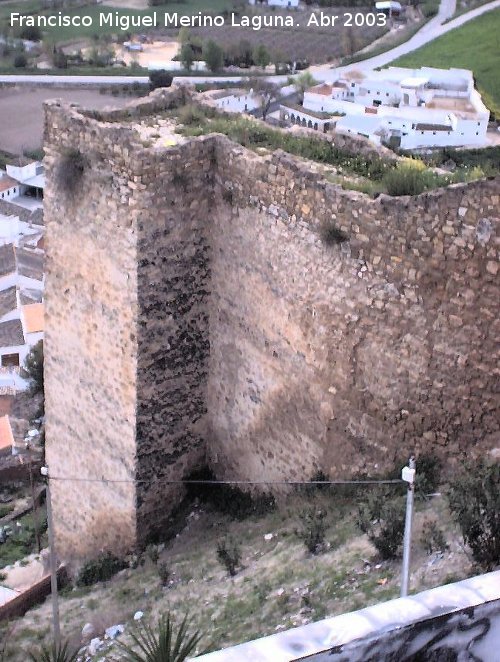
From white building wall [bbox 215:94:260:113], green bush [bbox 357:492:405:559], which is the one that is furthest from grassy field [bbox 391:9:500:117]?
green bush [bbox 357:492:405:559]

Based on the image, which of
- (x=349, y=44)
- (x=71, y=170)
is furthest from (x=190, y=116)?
(x=349, y=44)

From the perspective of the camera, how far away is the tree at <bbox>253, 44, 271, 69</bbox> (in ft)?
181

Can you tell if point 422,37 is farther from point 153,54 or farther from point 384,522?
point 384,522

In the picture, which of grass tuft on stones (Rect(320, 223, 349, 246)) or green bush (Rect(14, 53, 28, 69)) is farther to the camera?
green bush (Rect(14, 53, 28, 69))

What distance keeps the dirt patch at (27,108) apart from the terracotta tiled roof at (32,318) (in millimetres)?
21863

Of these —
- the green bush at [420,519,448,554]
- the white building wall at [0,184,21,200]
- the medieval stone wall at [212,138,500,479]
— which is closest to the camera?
the green bush at [420,519,448,554]

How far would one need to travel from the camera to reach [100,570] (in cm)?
862

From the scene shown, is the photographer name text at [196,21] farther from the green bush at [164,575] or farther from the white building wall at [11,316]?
the green bush at [164,575]

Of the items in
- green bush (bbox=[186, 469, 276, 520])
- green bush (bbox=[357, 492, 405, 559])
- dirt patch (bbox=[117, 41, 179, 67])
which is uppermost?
dirt patch (bbox=[117, 41, 179, 67])

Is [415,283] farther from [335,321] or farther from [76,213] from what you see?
[76,213]

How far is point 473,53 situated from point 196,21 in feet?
71.5

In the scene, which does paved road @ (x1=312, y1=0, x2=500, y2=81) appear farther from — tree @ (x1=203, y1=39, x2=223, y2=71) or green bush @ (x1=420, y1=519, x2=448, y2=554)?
green bush @ (x1=420, y1=519, x2=448, y2=554)

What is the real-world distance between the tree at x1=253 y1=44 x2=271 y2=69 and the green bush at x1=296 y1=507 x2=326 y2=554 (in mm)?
50616

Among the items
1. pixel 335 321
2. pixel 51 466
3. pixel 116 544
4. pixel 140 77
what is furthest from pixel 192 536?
pixel 140 77
